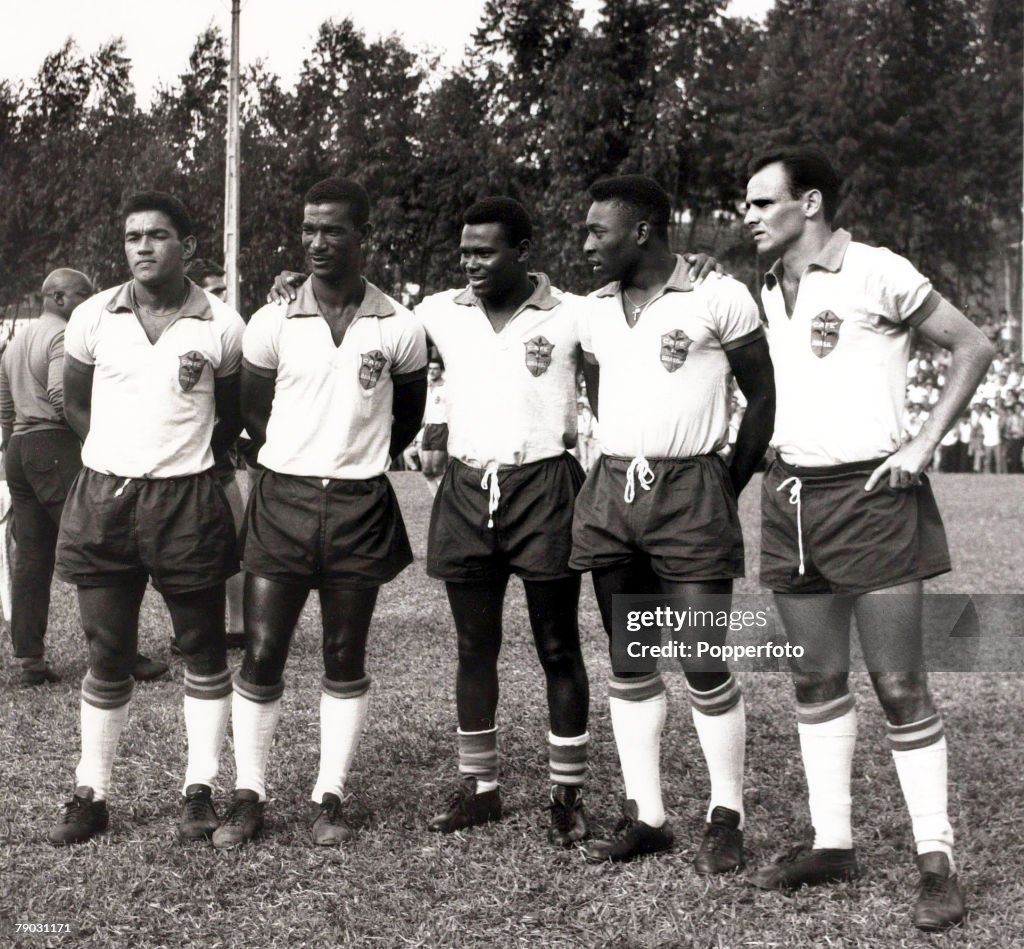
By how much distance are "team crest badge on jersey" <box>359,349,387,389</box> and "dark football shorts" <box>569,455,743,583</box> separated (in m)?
0.92

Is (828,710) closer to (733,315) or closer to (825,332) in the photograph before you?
(825,332)

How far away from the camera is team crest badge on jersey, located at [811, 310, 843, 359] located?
4.23 meters

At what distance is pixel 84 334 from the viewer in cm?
492

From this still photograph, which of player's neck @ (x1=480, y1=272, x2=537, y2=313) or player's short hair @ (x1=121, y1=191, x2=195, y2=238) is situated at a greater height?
player's short hair @ (x1=121, y1=191, x2=195, y2=238)

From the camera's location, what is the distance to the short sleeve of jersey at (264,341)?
192 inches

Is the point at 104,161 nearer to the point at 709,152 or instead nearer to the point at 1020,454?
the point at 709,152

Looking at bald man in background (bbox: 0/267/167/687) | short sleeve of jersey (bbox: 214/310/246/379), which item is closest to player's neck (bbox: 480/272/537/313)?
short sleeve of jersey (bbox: 214/310/246/379)

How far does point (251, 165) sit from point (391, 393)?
2856cm

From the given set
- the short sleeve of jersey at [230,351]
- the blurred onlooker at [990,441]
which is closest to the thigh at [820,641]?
the short sleeve of jersey at [230,351]

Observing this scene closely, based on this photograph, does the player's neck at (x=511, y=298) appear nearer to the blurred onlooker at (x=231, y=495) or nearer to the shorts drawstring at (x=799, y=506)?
the shorts drawstring at (x=799, y=506)

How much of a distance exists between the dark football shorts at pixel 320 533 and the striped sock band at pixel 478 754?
744mm

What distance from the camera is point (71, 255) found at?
1145 inches

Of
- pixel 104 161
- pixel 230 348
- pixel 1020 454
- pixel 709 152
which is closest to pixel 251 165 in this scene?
pixel 104 161

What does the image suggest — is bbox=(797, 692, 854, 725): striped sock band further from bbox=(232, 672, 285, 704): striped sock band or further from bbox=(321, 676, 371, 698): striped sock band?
bbox=(232, 672, 285, 704): striped sock band
